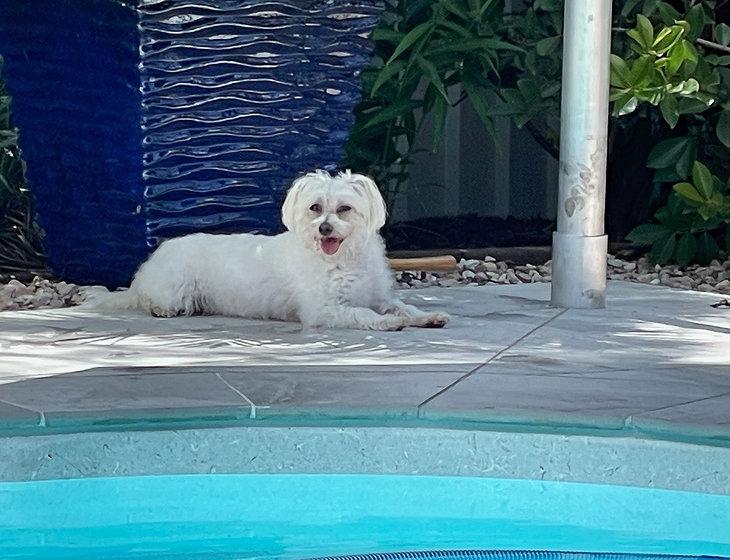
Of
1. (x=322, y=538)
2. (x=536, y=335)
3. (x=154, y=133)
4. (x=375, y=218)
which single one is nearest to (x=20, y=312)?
(x=154, y=133)

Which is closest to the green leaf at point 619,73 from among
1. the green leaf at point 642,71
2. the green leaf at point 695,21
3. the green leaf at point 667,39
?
the green leaf at point 642,71

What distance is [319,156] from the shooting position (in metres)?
5.52

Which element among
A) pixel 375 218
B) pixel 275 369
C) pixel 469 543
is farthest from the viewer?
pixel 375 218

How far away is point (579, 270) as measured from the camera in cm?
472

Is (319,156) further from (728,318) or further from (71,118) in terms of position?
(728,318)

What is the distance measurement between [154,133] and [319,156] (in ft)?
2.35

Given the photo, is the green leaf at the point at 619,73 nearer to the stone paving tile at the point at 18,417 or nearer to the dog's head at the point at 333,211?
the dog's head at the point at 333,211

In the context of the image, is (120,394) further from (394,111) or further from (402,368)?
(394,111)

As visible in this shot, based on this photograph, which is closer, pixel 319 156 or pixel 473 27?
pixel 319 156

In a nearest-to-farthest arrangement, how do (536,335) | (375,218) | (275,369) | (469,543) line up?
(469,543) → (275,369) → (536,335) → (375,218)

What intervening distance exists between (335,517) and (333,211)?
178 cm

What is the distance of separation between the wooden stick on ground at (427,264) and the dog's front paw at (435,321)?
43.7 inches

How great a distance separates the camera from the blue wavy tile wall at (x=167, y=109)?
519 cm

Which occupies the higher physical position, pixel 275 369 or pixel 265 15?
pixel 265 15
